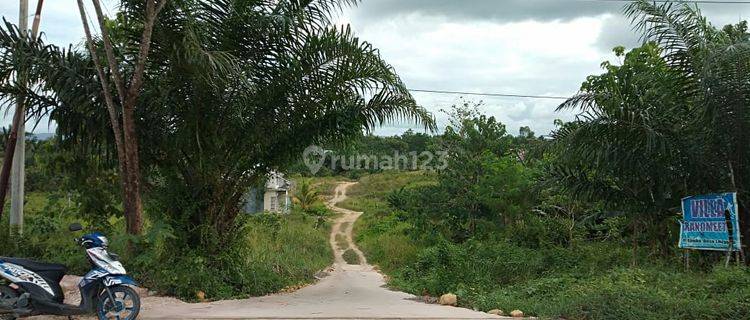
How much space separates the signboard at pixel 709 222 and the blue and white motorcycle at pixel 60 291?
8691mm

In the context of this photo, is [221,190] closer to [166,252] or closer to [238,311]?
[166,252]

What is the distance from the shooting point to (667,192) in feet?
36.1

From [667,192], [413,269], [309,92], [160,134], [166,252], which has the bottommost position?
[413,269]

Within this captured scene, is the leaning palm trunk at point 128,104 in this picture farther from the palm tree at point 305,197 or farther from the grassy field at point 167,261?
the palm tree at point 305,197

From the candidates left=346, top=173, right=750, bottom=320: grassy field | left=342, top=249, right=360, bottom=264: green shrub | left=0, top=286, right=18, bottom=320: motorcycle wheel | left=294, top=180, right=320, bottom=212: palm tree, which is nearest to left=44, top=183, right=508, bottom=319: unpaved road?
left=346, top=173, right=750, bottom=320: grassy field

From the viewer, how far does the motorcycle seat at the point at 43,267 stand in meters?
6.71

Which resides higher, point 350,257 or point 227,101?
point 227,101

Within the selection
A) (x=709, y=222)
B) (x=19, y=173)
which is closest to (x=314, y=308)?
(x=709, y=222)

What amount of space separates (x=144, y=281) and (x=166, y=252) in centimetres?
55

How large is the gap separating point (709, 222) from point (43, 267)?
9.65 metres

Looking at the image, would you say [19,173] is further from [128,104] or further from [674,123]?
[674,123]

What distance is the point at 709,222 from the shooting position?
10.1 meters

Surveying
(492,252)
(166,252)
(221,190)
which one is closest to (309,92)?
(221,190)

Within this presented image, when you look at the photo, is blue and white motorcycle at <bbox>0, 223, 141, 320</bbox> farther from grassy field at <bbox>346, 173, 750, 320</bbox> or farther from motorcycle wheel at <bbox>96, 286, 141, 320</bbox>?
grassy field at <bbox>346, 173, 750, 320</bbox>
